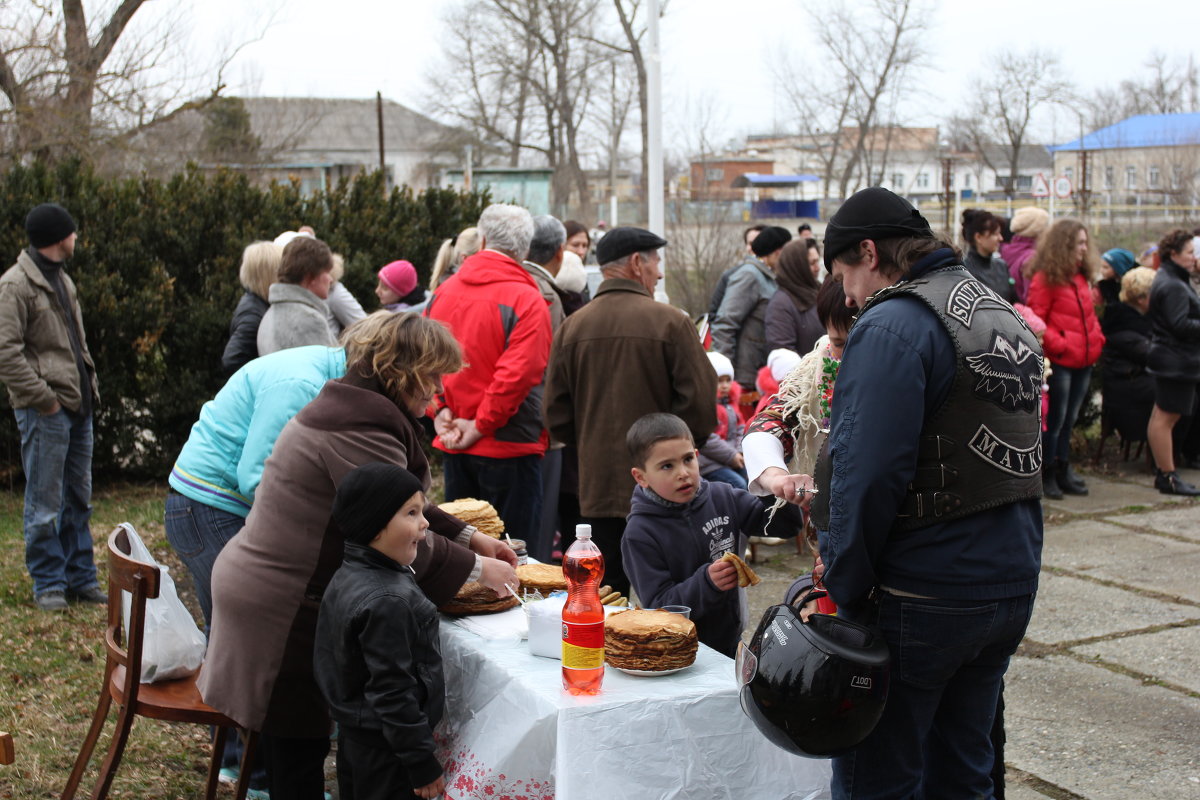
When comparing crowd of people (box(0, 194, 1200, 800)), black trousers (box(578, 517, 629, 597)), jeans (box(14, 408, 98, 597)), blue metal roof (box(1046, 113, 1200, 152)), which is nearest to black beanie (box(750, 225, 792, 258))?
crowd of people (box(0, 194, 1200, 800))

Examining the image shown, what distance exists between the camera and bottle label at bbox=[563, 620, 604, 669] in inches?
116

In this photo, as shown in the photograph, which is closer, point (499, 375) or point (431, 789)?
point (431, 789)

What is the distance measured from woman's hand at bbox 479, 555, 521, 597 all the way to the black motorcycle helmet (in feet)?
3.97

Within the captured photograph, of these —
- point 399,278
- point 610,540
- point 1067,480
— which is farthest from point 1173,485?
point 399,278

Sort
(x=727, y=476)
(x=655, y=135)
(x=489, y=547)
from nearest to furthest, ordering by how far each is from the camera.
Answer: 1. (x=489, y=547)
2. (x=727, y=476)
3. (x=655, y=135)

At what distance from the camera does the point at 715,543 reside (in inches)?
150

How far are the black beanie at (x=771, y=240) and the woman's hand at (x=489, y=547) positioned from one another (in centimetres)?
479

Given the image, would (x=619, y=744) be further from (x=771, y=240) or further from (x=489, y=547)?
(x=771, y=240)

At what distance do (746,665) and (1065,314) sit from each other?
685cm

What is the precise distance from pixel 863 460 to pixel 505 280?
325 centimetres

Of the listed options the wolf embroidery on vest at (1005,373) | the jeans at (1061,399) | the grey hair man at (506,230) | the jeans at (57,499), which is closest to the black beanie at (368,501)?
the wolf embroidery on vest at (1005,373)

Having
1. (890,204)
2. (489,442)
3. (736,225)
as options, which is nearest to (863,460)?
(890,204)

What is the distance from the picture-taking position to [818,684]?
8.36ft

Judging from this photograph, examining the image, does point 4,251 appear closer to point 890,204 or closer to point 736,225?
point 890,204
